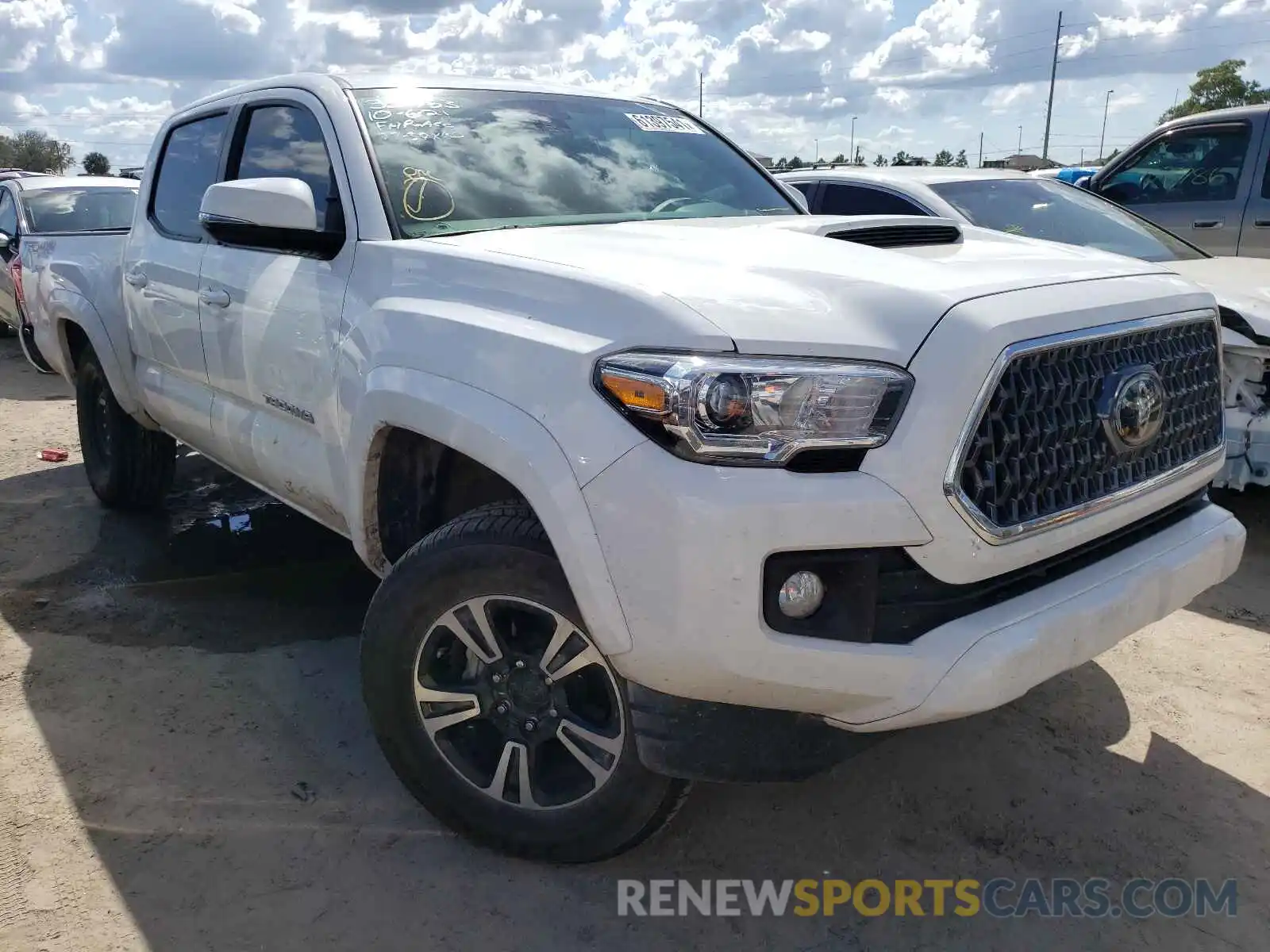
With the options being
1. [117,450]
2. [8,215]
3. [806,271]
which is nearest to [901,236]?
[806,271]

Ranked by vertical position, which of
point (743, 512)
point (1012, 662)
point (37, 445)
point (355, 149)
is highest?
point (355, 149)

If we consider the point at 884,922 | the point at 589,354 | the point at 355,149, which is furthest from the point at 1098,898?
the point at 355,149

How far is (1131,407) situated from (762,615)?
1040 millimetres

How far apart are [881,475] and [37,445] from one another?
23.1ft

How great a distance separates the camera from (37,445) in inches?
289

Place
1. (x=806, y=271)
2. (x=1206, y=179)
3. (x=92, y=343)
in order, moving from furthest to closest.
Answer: (x=1206, y=179) < (x=92, y=343) < (x=806, y=271)

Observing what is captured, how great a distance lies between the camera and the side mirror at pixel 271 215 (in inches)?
115

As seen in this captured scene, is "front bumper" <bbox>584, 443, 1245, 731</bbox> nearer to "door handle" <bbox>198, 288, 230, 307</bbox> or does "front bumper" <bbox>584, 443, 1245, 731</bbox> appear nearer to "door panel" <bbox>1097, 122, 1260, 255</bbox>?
"door handle" <bbox>198, 288, 230, 307</bbox>

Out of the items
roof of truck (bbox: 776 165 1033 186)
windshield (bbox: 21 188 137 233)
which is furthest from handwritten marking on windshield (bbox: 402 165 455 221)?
windshield (bbox: 21 188 137 233)

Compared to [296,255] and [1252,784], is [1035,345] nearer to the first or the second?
[1252,784]

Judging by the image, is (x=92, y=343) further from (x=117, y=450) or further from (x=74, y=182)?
(x=74, y=182)

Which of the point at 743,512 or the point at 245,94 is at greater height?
the point at 245,94

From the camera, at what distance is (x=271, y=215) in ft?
9.62

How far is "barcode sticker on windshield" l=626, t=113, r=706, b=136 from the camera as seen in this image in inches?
148
